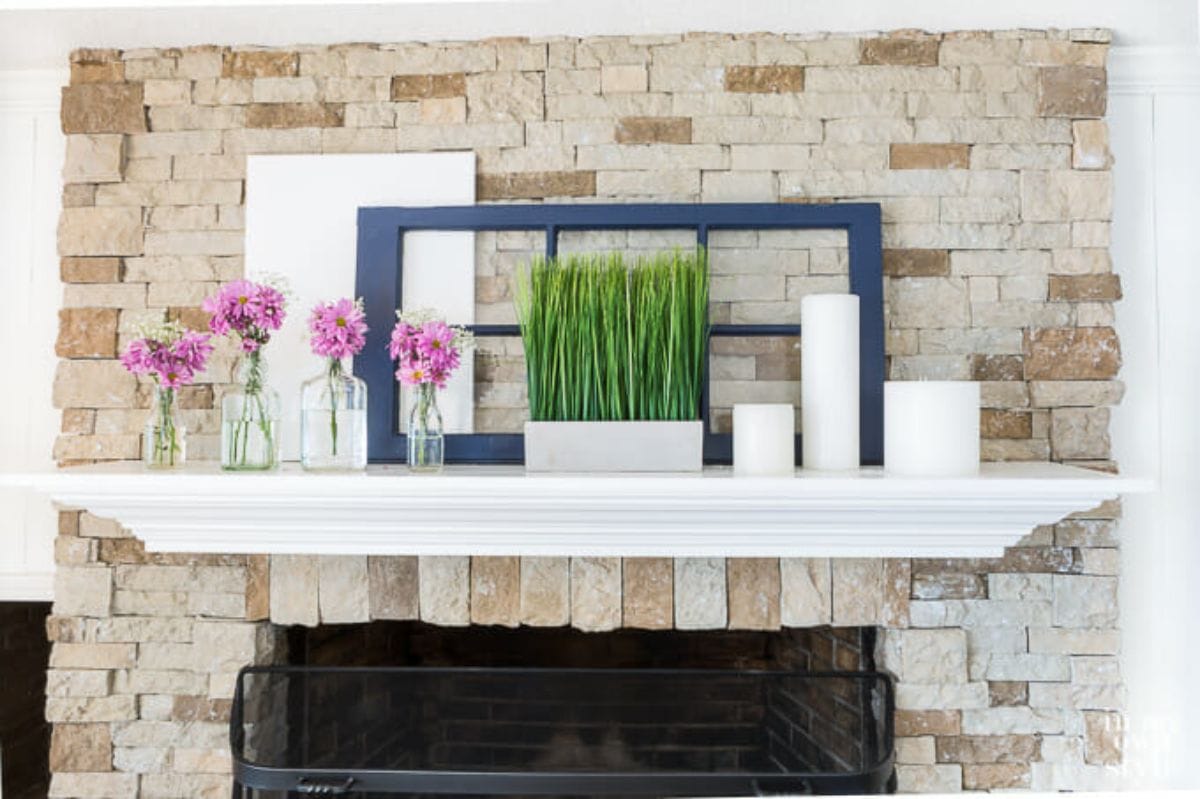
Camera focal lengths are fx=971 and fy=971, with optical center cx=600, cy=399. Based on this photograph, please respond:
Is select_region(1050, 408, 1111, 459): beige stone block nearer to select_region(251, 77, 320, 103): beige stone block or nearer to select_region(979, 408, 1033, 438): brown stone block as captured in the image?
select_region(979, 408, 1033, 438): brown stone block

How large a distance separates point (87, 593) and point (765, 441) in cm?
121

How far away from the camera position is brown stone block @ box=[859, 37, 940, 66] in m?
1.71

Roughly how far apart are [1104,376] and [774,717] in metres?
0.82

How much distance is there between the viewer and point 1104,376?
167 centimetres

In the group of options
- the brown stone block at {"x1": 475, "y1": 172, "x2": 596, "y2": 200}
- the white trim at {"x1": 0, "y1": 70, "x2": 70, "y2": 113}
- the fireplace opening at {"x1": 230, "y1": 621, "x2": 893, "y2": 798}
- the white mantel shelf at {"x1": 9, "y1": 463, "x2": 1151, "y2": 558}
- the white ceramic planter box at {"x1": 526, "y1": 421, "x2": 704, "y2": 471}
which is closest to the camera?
the white mantel shelf at {"x1": 9, "y1": 463, "x2": 1151, "y2": 558}

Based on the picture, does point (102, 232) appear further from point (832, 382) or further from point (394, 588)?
point (832, 382)

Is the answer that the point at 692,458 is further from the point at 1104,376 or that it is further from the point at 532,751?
the point at 1104,376

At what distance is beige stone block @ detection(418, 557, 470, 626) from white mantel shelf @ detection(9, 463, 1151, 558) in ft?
0.48

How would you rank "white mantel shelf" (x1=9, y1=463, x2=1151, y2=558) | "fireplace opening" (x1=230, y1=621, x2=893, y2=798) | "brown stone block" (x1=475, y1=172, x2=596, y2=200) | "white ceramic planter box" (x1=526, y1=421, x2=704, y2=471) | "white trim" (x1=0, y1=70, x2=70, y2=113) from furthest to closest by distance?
"white trim" (x1=0, y1=70, x2=70, y2=113) → "brown stone block" (x1=475, y1=172, x2=596, y2=200) → "fireplace opening" (x1=230, y1=621, x2=893, y2=798) → "white ceramic planter box" (x1=526, y1=421, x2=704, y2=471) → "white mantel shelf" (x1=9, y1=463, x2=1151, y2=558)

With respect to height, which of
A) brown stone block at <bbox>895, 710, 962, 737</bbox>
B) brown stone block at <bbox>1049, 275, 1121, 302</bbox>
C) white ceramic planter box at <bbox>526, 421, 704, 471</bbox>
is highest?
brown stone block at <bbox>1049, 275, 1121, 302</bbox>

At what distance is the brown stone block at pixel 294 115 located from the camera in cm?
175

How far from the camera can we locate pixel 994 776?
1.64m

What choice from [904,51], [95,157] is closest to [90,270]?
[95,157]

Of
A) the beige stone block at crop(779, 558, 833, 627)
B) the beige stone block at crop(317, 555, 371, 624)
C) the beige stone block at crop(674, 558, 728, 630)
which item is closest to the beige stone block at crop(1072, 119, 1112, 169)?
the beige stone block at crop(779, 558, 833, 627)
